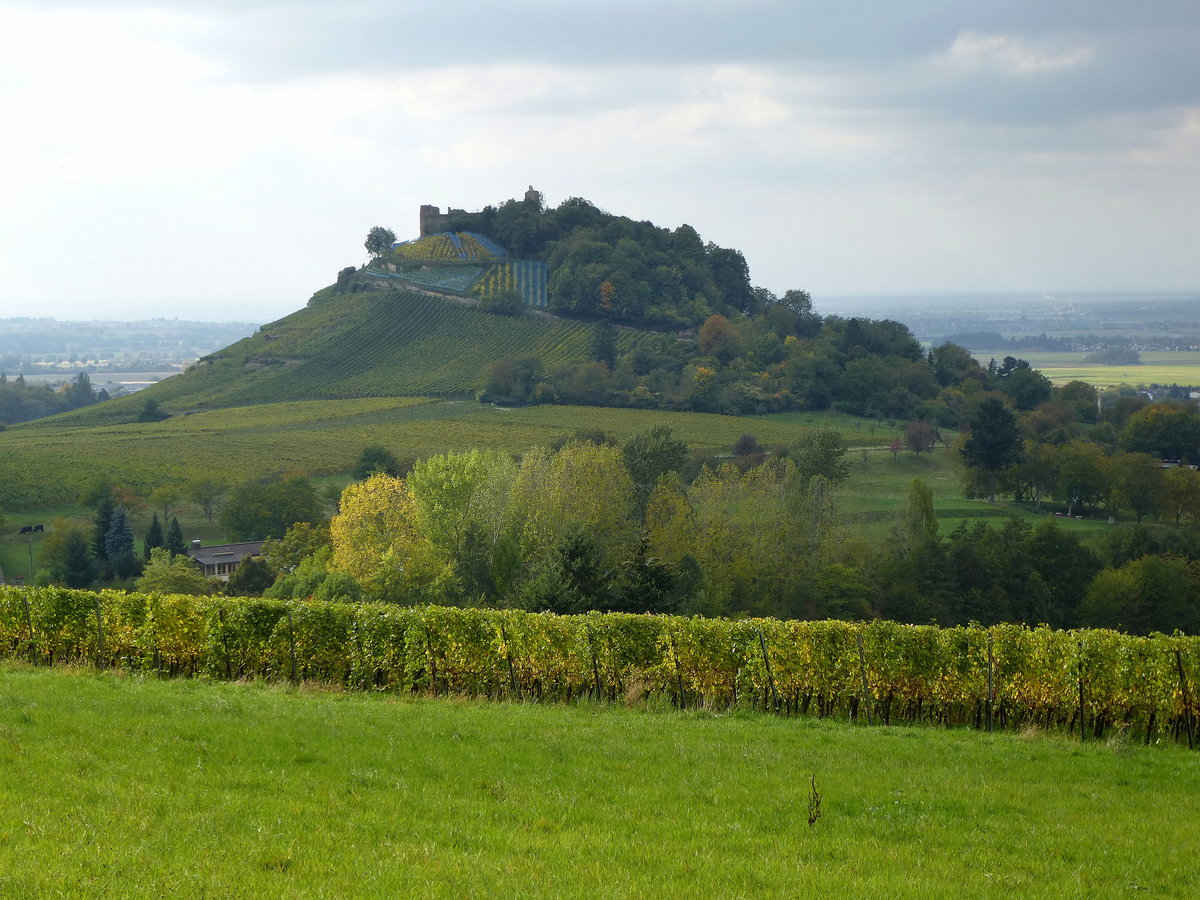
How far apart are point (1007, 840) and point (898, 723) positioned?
7399mm

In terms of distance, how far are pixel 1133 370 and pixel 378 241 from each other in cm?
11877

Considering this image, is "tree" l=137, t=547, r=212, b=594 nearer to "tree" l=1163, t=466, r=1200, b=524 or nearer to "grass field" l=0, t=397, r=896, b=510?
"grass field" l=0, t=397, r=896, b=510

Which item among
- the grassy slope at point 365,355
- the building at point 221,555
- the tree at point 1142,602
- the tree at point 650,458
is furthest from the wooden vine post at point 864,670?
A: the grassy slope at point 365,355

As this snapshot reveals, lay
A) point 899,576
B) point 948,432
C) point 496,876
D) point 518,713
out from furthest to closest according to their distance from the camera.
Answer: point 948,432
point 899,576
point 518,713
point 496,876

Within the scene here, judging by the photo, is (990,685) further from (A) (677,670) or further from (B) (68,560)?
(B) (68,560)

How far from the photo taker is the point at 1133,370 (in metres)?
166

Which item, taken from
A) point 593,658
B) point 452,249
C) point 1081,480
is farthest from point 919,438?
point 452,249

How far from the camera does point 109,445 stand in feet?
264


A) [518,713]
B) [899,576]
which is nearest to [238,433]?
[899,576]

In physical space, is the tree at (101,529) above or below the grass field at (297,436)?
below

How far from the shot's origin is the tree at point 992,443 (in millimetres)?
67250

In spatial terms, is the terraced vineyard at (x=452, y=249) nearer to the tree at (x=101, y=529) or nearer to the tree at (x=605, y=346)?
the tree at (x=605, y=346)

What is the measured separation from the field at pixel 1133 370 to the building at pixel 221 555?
11240 centimetres

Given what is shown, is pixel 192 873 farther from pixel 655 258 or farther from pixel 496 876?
pixel 655 258
